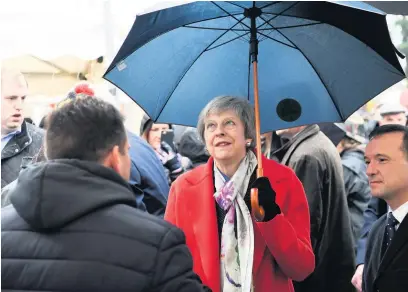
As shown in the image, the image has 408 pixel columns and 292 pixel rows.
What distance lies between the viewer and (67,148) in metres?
1.98

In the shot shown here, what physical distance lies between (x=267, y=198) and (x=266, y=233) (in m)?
0.21

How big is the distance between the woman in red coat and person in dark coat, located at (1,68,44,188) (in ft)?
4.11

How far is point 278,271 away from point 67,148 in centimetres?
153

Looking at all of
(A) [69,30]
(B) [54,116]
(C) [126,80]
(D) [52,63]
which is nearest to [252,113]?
(C) [126,80]

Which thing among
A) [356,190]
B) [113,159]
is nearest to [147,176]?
[113,159]

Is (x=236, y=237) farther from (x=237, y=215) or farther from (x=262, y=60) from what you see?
(x=262, y=60)

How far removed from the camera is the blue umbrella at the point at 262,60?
319 centimetres

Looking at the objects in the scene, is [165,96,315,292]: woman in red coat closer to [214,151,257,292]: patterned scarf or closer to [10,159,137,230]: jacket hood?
[214,151,257,292]: patterned scarf

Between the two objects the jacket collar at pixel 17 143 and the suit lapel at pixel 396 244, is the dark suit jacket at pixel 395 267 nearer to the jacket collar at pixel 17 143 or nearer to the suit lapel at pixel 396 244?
the suit lapel at pixel 396 244

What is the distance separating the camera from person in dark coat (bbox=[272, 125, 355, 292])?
4137 millimetres

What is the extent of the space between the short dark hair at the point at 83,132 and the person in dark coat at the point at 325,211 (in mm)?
2325

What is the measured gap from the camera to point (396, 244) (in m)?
2.90

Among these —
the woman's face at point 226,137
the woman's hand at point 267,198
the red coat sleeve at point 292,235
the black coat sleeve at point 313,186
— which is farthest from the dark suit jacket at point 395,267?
the black coat sleeve at point 313,186

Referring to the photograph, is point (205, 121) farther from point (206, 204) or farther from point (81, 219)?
point (81, 219)
